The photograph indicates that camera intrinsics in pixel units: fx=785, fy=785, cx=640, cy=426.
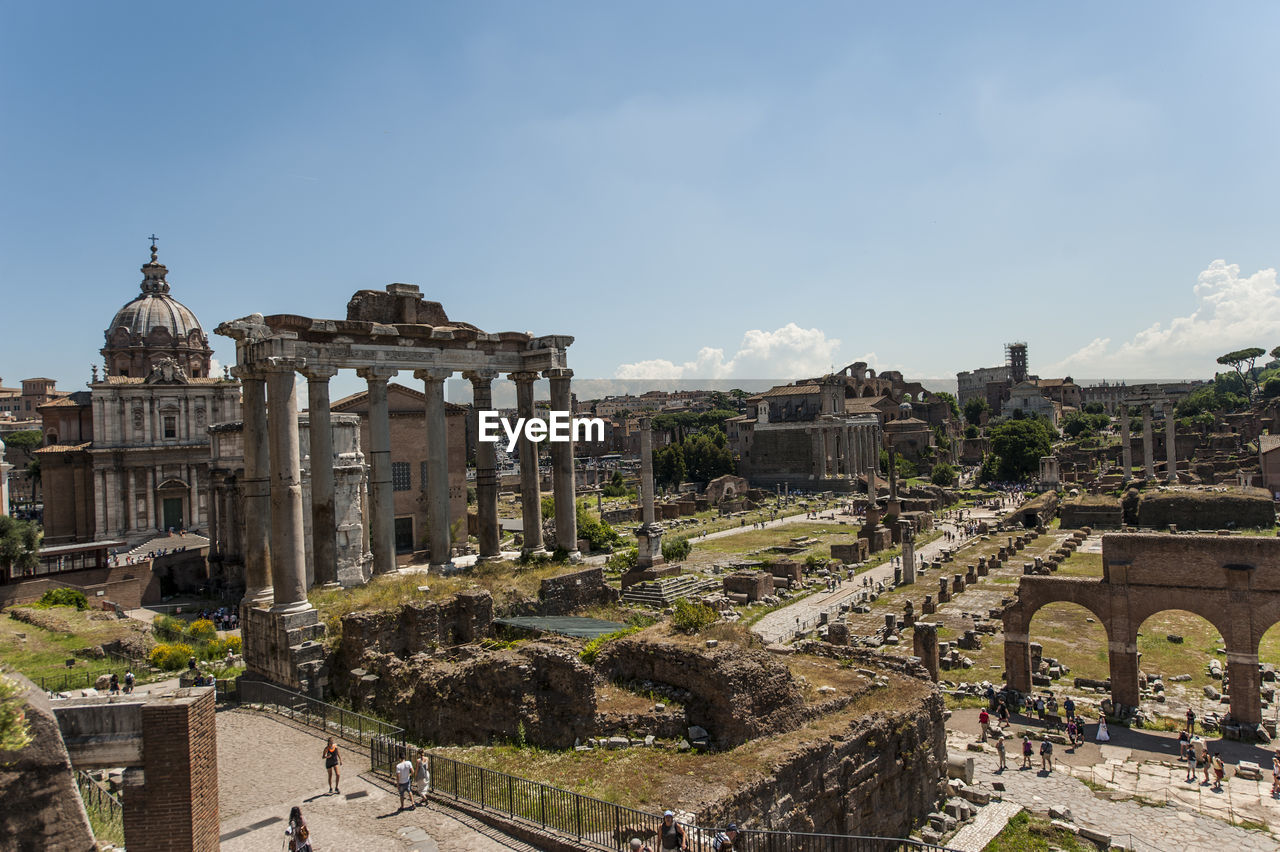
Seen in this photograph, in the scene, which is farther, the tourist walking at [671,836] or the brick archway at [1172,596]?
the brick archway at [1172,596]

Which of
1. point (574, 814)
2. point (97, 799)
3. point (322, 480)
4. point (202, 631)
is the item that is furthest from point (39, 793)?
point (202, 631)

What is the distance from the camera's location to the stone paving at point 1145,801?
1581 centimetres

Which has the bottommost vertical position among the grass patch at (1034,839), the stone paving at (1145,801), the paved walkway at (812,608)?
the paved walkway at (812,608)

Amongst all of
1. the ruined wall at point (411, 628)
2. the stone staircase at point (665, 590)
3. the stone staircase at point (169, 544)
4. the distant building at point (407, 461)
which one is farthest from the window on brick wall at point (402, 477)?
the ruined wall at point (411, 628)

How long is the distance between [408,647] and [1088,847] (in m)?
14.3

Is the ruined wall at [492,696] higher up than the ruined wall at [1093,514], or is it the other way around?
the ruined wall at [492,696]

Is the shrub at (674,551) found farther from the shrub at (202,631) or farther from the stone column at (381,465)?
the stone column at (381,465)

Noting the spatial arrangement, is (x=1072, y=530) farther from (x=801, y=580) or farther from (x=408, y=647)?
(x=408, y=647)

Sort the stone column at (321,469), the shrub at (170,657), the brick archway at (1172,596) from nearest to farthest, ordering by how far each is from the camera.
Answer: the stone column at (321,469)
the shrub at (170,657)
the brick archway at (1172,596)

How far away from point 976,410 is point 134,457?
511 feet

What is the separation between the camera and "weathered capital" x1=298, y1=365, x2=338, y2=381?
19.5 metres

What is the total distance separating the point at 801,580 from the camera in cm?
4466

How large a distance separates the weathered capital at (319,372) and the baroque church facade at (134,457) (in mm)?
35955

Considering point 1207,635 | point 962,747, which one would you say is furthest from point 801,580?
point 962,747
